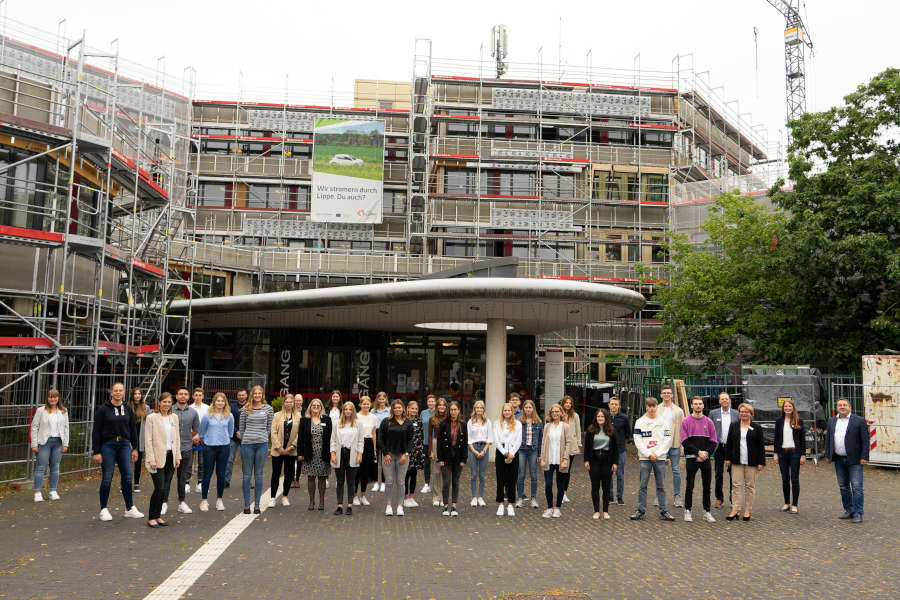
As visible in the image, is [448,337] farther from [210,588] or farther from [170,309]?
[210,588]

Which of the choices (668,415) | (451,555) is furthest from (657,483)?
(451,555)

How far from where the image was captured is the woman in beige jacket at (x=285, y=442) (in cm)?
1111

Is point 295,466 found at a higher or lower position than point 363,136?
lower

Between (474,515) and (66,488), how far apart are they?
7.06 m

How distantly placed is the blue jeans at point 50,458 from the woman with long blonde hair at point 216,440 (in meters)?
2.58

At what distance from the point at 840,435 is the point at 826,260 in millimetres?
14692

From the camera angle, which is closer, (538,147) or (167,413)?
(167,413)

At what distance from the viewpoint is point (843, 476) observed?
10961mm

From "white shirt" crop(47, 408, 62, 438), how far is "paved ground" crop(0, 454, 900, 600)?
3.38 ft

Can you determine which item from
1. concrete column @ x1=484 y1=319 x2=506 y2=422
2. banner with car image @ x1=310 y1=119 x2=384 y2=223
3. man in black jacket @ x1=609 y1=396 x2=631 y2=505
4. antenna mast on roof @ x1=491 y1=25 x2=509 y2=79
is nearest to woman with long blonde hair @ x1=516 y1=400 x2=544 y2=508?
man in black jacket @ x1=609 y1=396 x2=631 y2=505

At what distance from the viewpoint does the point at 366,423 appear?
11.2 meters

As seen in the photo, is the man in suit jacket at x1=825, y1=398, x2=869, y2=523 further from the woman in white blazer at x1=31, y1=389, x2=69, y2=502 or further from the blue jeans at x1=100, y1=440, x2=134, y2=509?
the woman in white blazer at x1=31, y1=389, x2=69, y2=502

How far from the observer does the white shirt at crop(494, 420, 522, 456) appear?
11.4 m

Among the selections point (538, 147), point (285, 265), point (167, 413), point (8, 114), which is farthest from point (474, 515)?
point (538, 147)
